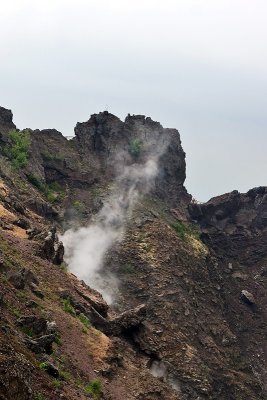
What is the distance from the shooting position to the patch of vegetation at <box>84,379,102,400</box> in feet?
67.8

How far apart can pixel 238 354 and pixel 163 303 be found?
32.8ft

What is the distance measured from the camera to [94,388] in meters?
21.4

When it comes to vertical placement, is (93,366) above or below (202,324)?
below

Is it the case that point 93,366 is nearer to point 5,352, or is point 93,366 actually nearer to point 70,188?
point 5,352

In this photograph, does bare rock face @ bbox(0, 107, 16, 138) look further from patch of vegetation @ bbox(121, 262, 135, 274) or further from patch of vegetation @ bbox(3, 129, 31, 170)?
patch of vegetation @ bbox(121, 262, 135, 274)

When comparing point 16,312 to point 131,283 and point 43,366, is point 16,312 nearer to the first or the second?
point 43,366

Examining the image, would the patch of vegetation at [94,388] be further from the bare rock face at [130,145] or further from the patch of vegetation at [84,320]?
the bare rock face at [130,145]

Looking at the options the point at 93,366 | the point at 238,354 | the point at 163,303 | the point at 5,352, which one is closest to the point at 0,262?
the point at 93,366

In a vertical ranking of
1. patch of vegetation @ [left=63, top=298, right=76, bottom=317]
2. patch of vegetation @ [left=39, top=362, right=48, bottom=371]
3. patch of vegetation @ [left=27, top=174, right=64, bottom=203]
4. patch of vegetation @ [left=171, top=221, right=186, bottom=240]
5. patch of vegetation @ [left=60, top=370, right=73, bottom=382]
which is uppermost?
patch of vegetation @ [left=171, top=221, right=186, bottom=240]

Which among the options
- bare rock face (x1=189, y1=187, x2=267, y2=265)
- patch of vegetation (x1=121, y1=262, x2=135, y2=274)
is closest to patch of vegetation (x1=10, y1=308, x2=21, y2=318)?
patch of vegetation (x1=121, y1=262, x2=135, y2=274)

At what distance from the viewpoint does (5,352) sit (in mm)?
14828

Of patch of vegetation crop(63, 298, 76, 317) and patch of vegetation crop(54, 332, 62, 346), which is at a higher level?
patch of vegetation crop(63, 298, 76, 317)

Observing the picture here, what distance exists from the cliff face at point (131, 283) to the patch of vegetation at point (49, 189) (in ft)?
0.53

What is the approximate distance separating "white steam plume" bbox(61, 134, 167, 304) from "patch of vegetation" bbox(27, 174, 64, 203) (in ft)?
16.8
